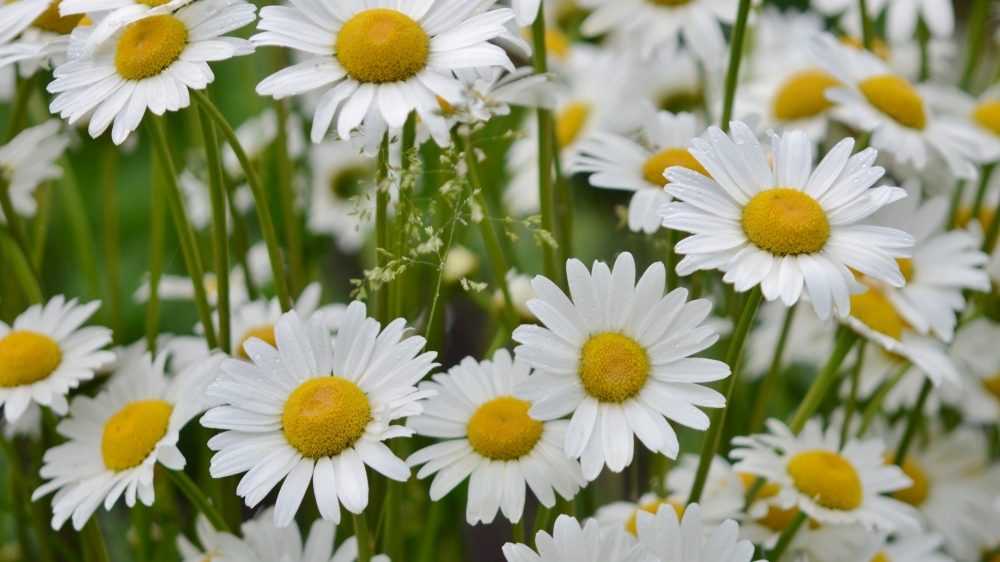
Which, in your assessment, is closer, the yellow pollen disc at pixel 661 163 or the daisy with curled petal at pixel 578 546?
the daisy with curled petal at pixel 578 546

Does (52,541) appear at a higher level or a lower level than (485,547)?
higher

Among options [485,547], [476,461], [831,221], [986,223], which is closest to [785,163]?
[831,221]

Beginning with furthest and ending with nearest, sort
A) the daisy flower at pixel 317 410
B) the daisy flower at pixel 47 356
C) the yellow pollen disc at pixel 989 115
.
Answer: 1. the yellow pollen disc at pixel 989 115
2. the daisy flower at pixel 47 356
3. the daisy flower at pixel 317 410

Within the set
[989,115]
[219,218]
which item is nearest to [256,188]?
[219,218]

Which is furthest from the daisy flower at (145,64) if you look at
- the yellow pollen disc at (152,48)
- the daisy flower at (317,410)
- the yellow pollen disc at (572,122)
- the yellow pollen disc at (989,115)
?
the yellow pollen disc at (989,115)

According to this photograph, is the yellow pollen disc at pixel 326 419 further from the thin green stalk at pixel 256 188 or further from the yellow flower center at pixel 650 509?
the yellow flower center at pixel 650 509

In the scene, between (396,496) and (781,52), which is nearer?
(396,496)

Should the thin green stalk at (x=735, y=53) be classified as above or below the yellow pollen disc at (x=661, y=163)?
above

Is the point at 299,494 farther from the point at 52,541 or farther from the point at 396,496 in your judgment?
the point at 52,541
